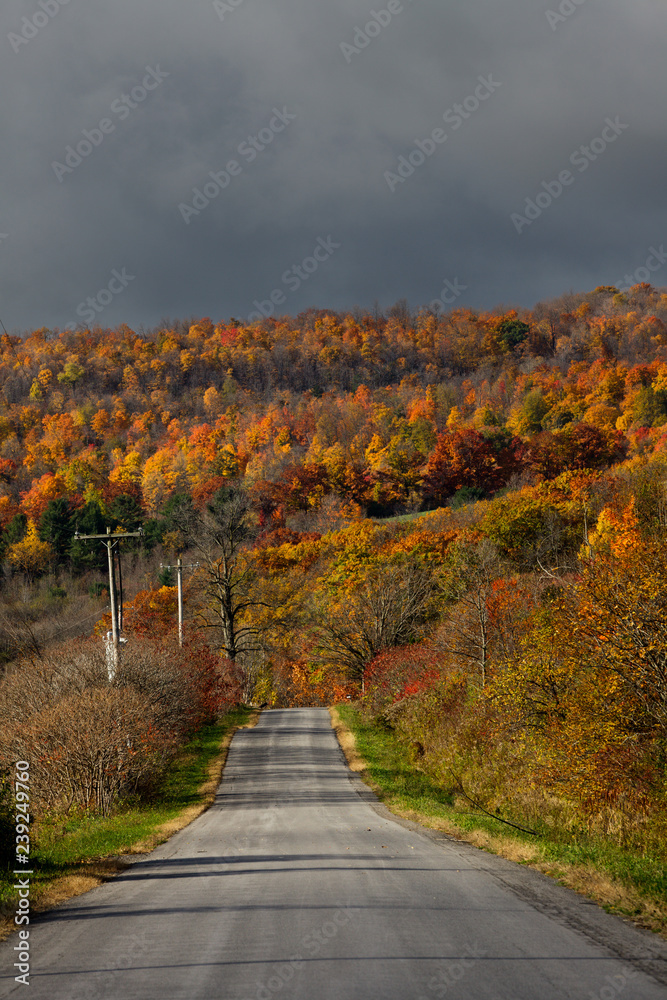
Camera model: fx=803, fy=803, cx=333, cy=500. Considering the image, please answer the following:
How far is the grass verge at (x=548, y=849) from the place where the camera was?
357 inches

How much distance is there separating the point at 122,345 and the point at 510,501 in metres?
100

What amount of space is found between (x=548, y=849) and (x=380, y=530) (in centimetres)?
6370

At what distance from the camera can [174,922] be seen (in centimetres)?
827

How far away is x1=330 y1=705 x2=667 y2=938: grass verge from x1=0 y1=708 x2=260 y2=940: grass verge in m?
5.05

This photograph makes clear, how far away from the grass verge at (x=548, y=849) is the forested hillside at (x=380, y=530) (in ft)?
2.65

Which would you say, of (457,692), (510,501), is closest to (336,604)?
(510,501)

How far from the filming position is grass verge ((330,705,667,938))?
906cm

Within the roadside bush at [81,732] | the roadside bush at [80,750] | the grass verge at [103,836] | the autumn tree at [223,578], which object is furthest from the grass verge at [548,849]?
the autumn tree at [223,578]

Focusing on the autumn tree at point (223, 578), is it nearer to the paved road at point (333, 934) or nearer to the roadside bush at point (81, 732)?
the roadside bush at point (81, 732)

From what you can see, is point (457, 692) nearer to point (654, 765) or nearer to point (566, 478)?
point (654, 765)

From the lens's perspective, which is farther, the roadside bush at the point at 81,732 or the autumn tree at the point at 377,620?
the autumn tree at the point at 377,620

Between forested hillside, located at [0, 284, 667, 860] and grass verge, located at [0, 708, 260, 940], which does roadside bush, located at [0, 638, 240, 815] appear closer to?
forested hillside, located at [0, 284, 667, 860]

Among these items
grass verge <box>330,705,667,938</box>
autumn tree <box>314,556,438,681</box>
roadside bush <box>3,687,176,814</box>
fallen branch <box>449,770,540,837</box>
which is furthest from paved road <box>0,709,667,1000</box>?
autumn tree <box>314,556,438,681</box>

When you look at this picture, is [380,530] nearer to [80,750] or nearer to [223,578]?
[223,578]
